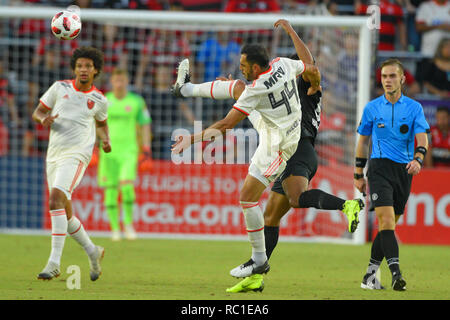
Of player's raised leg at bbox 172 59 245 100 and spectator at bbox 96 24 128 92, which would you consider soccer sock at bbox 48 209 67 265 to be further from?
spectator at bbox 96 24 128 92

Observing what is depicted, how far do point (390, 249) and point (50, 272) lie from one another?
324 centimetres

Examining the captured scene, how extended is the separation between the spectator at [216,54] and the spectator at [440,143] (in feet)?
12.9

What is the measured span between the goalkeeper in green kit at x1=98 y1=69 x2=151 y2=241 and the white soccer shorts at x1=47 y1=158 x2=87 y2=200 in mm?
4981

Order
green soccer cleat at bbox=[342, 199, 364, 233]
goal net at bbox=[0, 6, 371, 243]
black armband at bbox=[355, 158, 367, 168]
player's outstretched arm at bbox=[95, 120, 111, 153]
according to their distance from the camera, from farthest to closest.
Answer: goal net at bbox=[0, 6, 371, 243], player's outstretched arm at bbox=[95, 120, 111, 153], black armband at bbox=[355, 158, 367, 168], green soccer cleat at bbox=[342, 199, 364, 233]

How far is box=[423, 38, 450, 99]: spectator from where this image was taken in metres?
16.4

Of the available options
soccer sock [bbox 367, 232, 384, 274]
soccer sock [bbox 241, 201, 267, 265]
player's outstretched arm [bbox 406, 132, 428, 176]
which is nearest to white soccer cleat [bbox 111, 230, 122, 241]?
soccer sock [bbox 241, 201, 267, 265]

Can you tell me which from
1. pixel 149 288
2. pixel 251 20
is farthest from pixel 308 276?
pixel 251 20

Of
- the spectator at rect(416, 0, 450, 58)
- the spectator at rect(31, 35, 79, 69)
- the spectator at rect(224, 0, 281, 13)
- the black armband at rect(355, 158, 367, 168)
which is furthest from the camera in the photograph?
the spectator at rect(224, 0, 281, 13)

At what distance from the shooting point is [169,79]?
50.9 feet

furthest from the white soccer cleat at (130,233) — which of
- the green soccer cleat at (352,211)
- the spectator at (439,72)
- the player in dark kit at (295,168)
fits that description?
A: the green soccer cleat at (352,211)

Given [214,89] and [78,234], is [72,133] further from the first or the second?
[214,89]

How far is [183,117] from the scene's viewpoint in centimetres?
1517

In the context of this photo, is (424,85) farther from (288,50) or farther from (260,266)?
(260,266)
